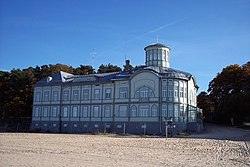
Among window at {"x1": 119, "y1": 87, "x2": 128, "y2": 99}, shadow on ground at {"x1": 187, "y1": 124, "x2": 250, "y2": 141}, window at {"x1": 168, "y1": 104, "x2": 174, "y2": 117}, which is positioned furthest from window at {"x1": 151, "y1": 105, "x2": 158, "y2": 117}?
shadow on ground at {"x1": 187, "y1": 124, "x2": 250, "y2": 141}

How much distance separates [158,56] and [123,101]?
9772mm

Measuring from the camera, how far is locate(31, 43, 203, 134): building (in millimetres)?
40781

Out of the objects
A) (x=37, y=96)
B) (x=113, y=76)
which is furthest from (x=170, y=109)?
(x=37, y=96)

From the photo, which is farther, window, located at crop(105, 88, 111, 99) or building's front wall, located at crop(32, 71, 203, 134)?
window, located at crop(105, 88, 111, 99)

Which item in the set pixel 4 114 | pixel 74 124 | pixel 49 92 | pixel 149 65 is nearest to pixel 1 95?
pixel 4 114

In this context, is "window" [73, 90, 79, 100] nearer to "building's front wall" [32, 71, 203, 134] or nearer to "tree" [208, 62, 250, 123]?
"building's front wall" [32, 71, 203, 134]

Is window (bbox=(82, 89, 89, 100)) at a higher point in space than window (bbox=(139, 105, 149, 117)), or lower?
higher

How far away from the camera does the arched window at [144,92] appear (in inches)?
1639

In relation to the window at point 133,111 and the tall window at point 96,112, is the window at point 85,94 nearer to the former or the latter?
the tall window at point 96,112

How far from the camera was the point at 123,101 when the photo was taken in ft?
142

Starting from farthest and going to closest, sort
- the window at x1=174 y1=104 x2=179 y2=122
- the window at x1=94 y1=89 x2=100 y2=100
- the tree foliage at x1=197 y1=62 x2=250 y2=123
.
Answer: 1. the tree foliage at x1=197 y1=62 x2=250 y2=123
2. the window at x1=94 y1=89 x2=100 y2=100
3. the window at x1=174 y1=104 x2=179 y2=122

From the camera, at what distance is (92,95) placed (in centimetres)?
4656

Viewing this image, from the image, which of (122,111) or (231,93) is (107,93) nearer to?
(122,111)

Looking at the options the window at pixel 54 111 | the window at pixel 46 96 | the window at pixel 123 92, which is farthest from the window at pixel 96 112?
A: the window at pixel 46 96
